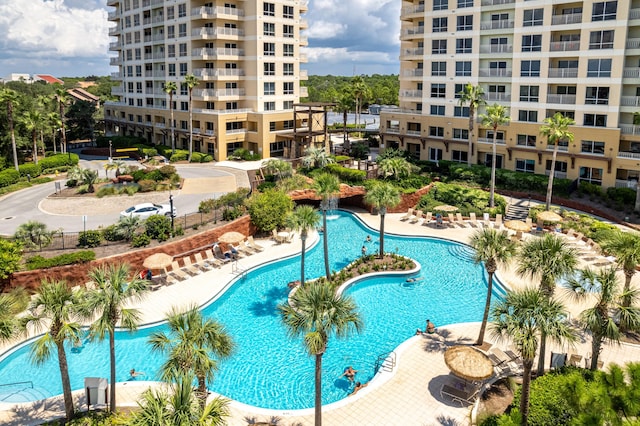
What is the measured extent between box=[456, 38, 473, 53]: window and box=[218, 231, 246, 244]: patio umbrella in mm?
34478

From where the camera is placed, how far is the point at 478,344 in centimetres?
2217

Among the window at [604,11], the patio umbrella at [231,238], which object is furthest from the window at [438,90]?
the patio umbrella at [231,238]

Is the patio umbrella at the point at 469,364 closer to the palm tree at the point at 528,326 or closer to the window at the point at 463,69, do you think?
the palm tree at the point at 528,326

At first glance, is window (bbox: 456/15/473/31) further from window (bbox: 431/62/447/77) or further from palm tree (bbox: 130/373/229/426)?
palm tree (bbox: 130/373/229/426)

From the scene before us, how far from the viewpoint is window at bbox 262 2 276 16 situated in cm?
6166

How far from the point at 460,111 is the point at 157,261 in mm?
37969

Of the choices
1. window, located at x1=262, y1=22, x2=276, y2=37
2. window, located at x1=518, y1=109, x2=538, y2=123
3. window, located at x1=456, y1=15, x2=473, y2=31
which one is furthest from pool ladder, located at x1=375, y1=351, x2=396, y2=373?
window, located at x1=262, y1=22, x2=276, y2=37


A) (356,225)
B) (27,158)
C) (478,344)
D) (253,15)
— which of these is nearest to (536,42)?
(356,225)

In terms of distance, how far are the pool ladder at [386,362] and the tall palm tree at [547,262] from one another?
18.8 feet

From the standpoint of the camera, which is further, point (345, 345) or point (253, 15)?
point (253, 15)

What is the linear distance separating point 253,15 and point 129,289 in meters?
51.6

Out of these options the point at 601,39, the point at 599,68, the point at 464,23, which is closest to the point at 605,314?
the point at 599,68

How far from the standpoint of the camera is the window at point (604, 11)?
4300cm

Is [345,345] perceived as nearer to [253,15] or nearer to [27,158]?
[253,15]
